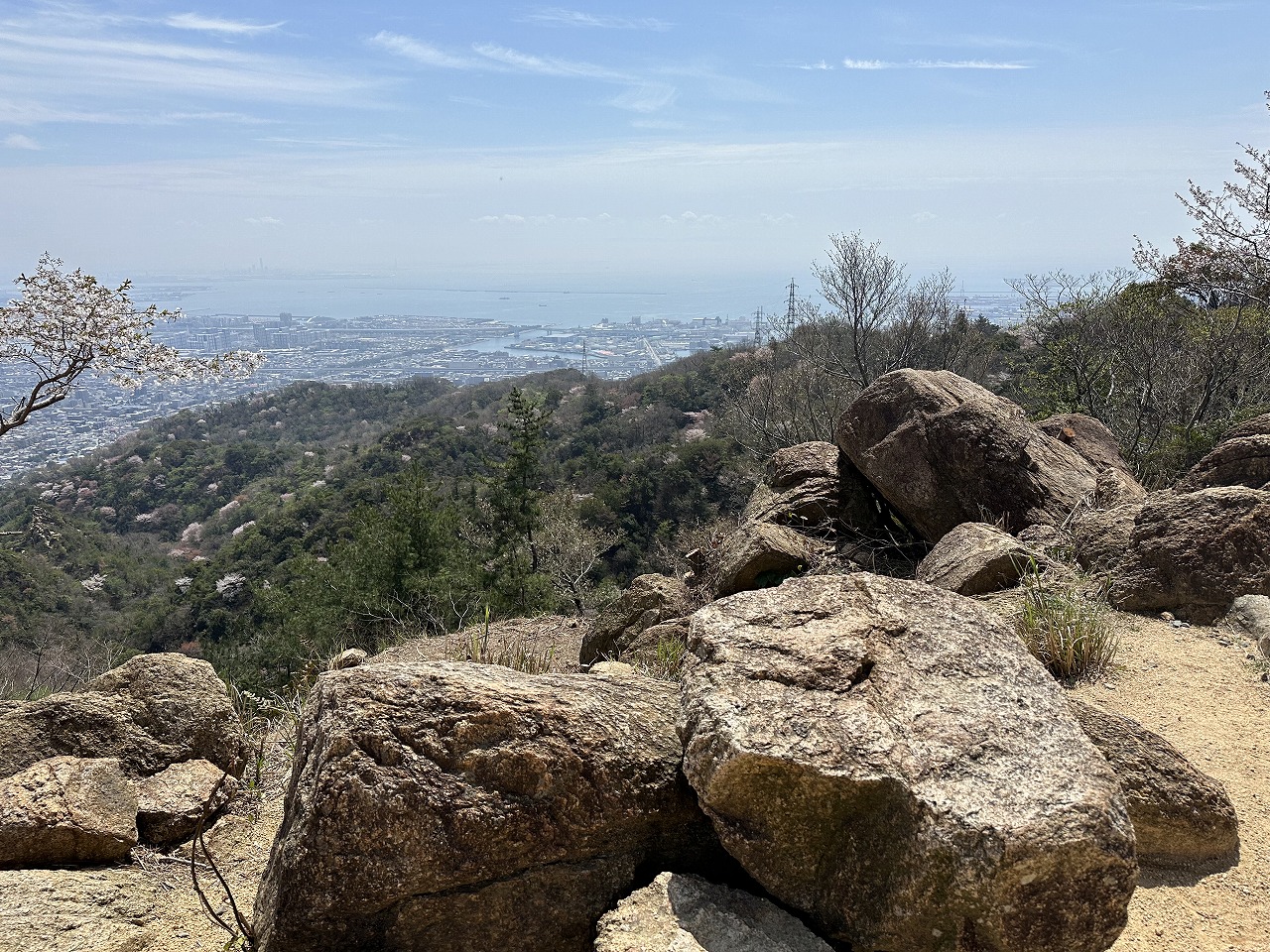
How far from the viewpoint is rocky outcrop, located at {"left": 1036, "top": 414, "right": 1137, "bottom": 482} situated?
30.1 feet

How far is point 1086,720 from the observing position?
348 cm

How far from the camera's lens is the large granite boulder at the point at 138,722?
14.9 feet

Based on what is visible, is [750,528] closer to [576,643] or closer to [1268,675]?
[576,643]

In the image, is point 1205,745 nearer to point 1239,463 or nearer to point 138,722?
point 1239,463

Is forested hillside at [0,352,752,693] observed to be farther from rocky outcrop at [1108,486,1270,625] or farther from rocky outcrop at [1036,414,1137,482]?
rocky outcrop at [1036,414,1137,482]

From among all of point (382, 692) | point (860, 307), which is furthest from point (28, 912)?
point (860, 307)

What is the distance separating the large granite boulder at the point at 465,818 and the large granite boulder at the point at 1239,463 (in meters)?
6.72

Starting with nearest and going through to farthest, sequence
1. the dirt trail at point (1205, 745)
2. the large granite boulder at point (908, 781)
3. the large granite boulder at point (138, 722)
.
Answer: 1. the large granite boulder at point (908, 781)
2. the dirt trail at point (1205, 745)
3. the large granite boulder at point (138, 722)

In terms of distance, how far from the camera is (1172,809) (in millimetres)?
3287

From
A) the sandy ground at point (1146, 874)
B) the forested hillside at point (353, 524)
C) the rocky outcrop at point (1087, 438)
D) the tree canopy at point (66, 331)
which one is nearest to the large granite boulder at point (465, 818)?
the sandy ground at point (1146, 874)

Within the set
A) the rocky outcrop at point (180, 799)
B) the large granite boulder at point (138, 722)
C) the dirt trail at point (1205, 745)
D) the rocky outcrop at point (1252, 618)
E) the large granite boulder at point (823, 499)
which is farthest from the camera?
the large granite boulder at point (823, 499)

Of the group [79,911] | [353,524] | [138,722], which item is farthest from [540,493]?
[79,911]

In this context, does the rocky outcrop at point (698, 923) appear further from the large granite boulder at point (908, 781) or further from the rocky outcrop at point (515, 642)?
the rocky outcrop at point (515, 642)

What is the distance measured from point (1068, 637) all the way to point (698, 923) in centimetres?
347
